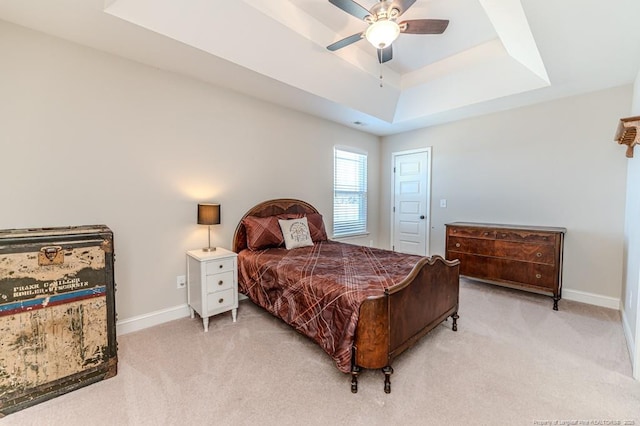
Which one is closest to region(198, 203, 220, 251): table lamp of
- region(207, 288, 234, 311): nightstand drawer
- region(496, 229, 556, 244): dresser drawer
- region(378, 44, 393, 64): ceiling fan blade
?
region(207, 288, 234, 311): nightstand drawer

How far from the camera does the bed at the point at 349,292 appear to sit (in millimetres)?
1805

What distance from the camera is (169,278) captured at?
9.50 ft

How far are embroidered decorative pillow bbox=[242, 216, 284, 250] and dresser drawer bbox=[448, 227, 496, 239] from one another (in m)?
2.47

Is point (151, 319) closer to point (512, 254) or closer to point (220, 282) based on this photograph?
point (220, 282)

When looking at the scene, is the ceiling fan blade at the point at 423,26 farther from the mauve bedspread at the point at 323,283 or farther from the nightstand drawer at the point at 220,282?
the nightstand drawer at the point at 220,282

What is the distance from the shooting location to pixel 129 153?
2605 mm

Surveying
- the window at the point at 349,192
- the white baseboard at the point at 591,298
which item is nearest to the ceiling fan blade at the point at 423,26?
the window at the point at 349,192

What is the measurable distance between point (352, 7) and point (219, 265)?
252 centimetres

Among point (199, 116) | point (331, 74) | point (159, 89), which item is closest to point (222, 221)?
point (199, 116)

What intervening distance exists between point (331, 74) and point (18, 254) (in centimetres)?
320

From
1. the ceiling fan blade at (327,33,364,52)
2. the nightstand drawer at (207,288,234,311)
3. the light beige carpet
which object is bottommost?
the light beige carpet

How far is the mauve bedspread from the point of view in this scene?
1.88m

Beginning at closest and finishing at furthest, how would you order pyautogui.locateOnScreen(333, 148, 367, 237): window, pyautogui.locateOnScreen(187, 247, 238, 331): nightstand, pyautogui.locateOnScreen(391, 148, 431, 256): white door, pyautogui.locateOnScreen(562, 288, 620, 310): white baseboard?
1. pyautogui.locateOnScreen(187, 247, 238, 331): nightstand
2. pyautogui.locateOnScreen(562, 288, 620, 310): white baseboard
3. pyautogui.locateOnScreen(333, 148, 367, 237): window
4. pyautogui.locateOnScreen(391, 148, 431, 256): white door

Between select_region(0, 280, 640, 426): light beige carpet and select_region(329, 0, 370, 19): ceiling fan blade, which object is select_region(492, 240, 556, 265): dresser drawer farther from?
select_region(329, 0, 370, 19): ceiling fan blade
